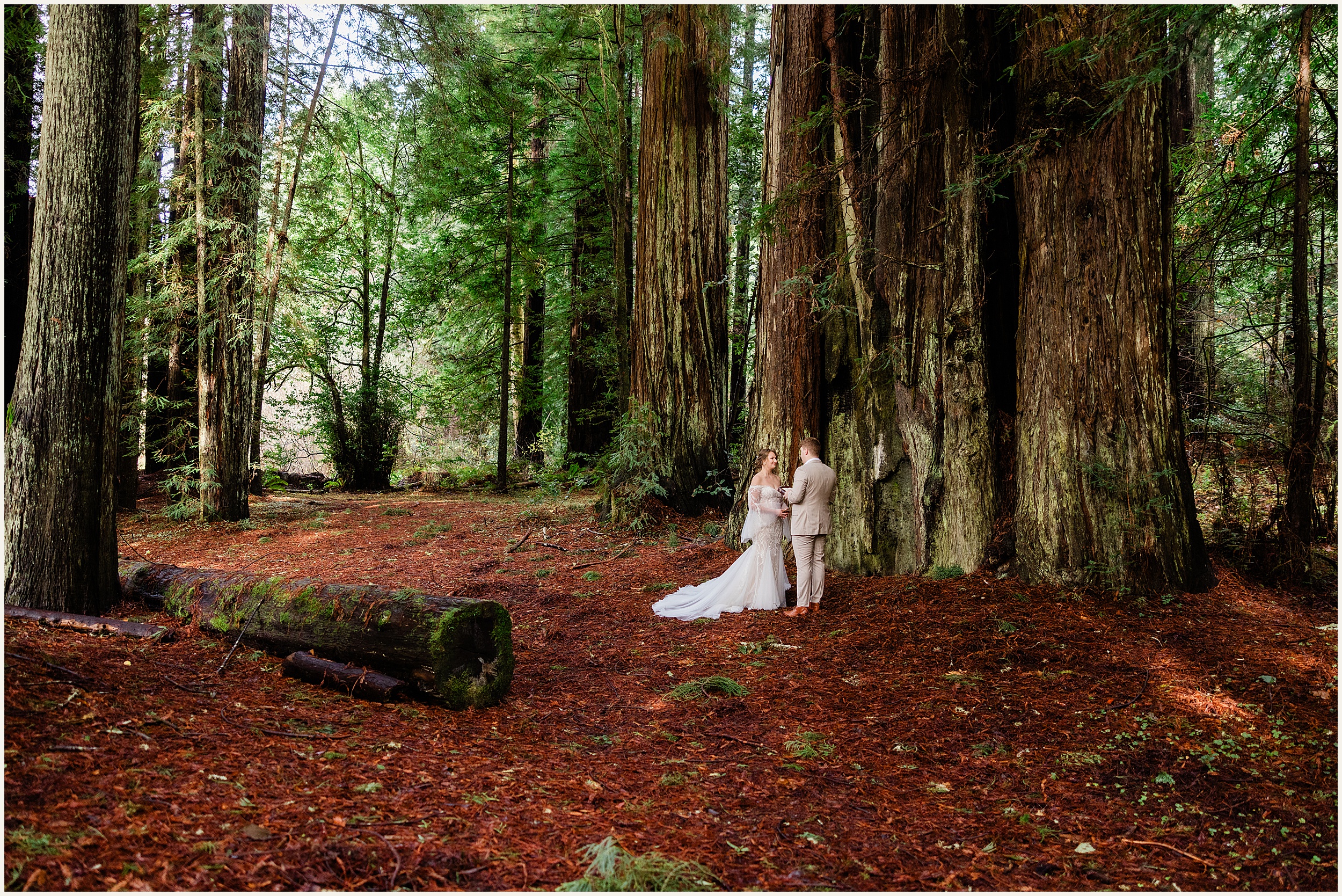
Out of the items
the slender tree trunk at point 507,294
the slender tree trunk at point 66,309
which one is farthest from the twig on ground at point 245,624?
the slender tree trunk at point 507,294

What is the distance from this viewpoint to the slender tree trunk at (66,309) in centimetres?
559

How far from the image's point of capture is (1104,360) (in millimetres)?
6492

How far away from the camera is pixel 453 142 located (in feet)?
46.9

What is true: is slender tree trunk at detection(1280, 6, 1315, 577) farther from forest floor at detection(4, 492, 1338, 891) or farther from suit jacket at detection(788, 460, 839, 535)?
suit jacket at detection(788, 460, 839, 535)

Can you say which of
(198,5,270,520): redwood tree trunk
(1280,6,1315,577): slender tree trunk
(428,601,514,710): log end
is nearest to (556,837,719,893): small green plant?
(428,601,514,710): log end

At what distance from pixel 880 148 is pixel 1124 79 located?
3.11m

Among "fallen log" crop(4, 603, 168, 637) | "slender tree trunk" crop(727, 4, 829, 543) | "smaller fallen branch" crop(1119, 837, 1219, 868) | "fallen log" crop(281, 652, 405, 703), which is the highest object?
"slender tree trunk" crop(727, 4, 829, 543)

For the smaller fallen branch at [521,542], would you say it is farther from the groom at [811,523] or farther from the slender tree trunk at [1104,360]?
the slender tree trunk at [1104,360]

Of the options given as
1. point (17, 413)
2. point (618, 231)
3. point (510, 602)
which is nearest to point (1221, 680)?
point (510, 602)

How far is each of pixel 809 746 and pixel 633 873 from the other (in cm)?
188

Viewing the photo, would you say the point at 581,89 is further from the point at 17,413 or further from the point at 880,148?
the point at 17,413

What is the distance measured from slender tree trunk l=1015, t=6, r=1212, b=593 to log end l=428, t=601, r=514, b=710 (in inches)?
175

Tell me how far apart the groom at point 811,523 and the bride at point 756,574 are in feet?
0.93

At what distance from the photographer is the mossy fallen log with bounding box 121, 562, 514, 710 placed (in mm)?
4902
